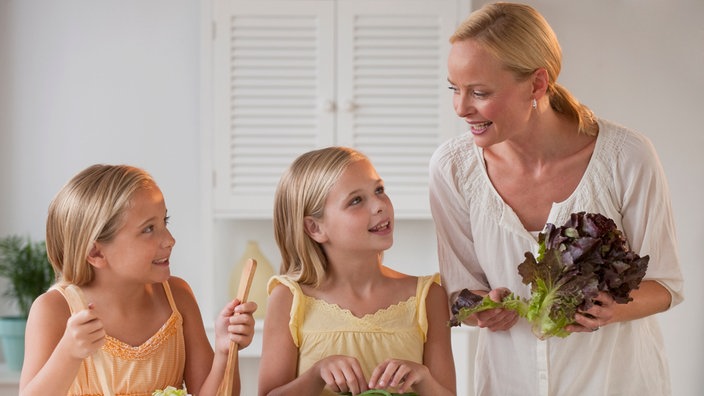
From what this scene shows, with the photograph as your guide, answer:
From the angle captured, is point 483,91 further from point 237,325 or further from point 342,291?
point 237,325

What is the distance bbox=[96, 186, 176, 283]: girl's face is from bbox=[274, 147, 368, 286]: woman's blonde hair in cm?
31

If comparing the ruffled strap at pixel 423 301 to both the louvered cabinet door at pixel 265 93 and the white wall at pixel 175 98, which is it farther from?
the white wall at pixel 175 98

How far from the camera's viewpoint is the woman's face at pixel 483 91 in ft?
6.60

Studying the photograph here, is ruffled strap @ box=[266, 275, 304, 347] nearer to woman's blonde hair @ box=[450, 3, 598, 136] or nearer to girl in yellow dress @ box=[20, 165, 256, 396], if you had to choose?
girl in yellow dress @ box=[20, 165, 256, 396]

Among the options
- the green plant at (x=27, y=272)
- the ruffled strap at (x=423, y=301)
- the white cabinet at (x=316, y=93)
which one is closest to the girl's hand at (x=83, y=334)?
the ruffled strap at (x=423, y=301)

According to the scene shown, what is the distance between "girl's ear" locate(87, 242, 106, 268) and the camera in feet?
6.97

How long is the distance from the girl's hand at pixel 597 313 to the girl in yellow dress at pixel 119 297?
25.6 inches

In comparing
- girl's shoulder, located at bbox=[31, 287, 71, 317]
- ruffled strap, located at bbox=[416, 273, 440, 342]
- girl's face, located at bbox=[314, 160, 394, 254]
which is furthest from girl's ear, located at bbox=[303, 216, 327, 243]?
girl's shoulder, located at bbox=[31, 287, 71, 317]

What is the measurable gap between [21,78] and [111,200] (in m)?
2.40

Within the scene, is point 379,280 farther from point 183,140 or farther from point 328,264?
point 183,140

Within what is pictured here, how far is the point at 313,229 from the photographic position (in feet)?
7.49

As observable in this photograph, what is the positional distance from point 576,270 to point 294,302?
2.27 ft

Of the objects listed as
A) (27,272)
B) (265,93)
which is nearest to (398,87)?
(265,93)

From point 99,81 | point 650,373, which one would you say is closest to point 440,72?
point 99,81
